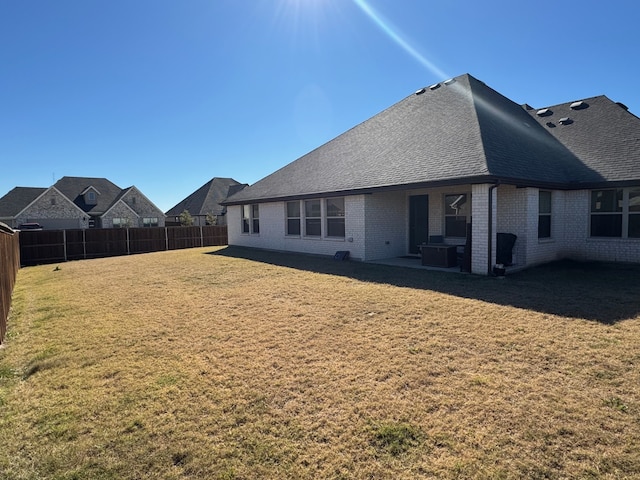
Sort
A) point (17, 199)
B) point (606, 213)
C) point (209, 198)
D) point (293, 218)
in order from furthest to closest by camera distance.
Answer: point (209, 198) < point (17, 199) < point (293, 218) < point (606, 213)

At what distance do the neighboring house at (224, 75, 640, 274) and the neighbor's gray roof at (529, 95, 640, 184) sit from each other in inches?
1.8

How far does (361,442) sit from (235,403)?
1.35 meters

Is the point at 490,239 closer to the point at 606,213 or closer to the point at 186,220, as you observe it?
the point at 606,213

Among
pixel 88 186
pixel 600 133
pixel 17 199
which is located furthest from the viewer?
pixel 88 186

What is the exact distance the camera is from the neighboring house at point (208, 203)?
38656 mm

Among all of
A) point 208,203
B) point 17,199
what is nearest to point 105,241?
point 208,203

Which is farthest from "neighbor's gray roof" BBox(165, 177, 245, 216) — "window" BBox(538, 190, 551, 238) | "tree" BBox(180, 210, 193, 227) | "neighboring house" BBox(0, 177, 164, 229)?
"window" BBox(538, 190, 551, 238)

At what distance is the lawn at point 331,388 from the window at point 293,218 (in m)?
8.75

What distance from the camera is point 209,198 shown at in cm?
4034

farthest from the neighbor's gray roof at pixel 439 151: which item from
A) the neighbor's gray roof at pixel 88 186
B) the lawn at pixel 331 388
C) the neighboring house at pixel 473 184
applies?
the neighbor's gray roof at pixel 88 186

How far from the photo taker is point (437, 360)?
440cm

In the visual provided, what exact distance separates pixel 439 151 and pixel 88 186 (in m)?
41.1

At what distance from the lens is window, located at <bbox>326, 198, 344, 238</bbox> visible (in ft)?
46.5

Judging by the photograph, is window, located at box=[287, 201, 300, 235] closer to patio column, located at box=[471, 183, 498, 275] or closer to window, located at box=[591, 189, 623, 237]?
patio column, located at box=[471, 183, 498, 275]
